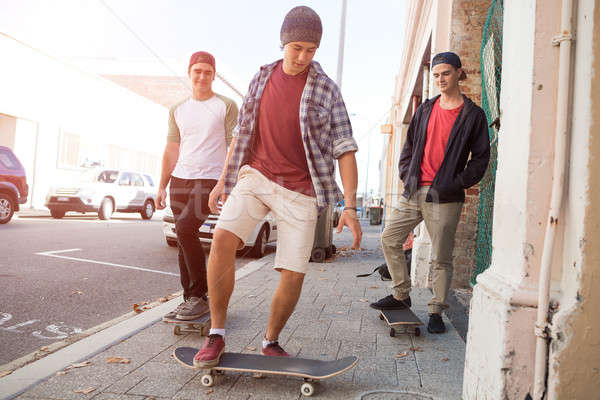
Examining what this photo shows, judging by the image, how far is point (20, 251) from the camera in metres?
7.61

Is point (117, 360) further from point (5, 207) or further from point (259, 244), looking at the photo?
point (5, 207)

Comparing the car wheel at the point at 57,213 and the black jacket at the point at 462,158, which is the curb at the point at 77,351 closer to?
the black jacket at the point at 462,158

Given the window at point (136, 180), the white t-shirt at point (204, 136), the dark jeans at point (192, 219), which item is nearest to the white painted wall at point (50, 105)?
the window at point (136, 180)

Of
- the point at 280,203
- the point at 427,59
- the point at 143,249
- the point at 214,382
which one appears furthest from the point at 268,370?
the point at 427,59

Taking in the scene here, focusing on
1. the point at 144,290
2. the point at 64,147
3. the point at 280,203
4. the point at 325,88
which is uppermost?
the point at 64,147

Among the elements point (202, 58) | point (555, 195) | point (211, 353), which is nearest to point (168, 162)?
point (202, 58)

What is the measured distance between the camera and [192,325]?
11.3ft

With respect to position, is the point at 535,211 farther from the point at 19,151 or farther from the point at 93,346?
the point at 19,151

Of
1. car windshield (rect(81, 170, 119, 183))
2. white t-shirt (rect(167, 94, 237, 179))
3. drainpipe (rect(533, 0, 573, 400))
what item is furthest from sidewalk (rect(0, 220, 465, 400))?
car windshield (rect(81, 170, 119, 183))

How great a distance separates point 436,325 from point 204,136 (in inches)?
92.7

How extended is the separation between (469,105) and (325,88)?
160 centimetres

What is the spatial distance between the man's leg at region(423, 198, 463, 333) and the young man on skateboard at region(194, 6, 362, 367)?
51.3 inches

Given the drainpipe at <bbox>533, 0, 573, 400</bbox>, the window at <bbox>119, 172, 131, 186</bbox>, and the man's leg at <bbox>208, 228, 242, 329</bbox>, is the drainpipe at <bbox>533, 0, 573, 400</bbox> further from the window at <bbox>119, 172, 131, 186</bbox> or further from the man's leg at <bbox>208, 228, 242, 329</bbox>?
the window at <bbox>119, 172, 131, 186</bbox>

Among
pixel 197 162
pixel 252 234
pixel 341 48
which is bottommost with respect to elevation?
pixel 252 234
